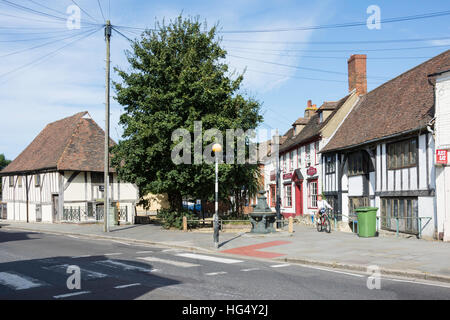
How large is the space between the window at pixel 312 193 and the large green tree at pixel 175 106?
8227 millimetres

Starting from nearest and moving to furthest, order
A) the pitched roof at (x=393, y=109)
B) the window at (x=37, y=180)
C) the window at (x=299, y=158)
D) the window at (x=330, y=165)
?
the pitched roof at (x=393, y=109) < the window at (x=330, y=165) < the window at (x=299, y=158) < the window at (x=37, y=180)

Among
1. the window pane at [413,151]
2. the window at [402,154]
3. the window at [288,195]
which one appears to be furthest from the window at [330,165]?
the window at [288,195]

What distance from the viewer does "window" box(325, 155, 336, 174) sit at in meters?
25.9

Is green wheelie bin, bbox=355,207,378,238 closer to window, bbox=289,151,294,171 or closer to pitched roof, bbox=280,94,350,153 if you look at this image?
pitched roof, bbox=280,94,350,153

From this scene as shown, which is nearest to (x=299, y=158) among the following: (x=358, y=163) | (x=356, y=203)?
(x=356, y=203)

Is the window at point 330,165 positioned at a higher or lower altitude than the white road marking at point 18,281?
higher

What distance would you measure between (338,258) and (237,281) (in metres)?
4.23

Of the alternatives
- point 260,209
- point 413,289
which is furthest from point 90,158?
point 413,289

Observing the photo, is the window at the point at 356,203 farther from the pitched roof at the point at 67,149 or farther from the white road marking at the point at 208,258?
the pitched roof at the point at 67,149

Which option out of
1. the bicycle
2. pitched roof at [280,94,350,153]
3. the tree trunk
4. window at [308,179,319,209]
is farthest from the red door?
the tree trunk

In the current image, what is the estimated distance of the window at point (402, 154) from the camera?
17531 mm

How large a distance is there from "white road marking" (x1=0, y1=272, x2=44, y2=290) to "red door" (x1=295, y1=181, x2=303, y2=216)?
24.9 metres

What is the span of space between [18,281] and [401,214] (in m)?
15.5

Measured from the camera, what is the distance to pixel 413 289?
8.10m
